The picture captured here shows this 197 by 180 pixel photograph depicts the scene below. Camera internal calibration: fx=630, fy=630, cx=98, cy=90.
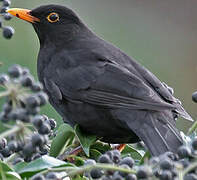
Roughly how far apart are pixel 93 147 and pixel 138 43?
Result: 666 centimetres

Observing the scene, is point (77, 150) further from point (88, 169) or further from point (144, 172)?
point (144, 172)

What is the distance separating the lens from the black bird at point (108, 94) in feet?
14.1

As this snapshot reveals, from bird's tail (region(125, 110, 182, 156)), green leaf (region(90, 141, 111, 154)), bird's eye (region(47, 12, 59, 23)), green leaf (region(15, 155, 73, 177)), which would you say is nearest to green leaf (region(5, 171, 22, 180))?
green leaf (region(15, 155, 73, 177))

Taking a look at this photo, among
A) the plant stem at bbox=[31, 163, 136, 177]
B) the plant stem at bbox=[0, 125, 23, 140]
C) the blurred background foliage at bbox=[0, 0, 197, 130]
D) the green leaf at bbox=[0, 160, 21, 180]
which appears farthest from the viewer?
the blurred background foliage at bbox=[0, 0, 197, 130]

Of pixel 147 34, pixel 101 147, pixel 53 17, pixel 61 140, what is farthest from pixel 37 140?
pixel 147 34

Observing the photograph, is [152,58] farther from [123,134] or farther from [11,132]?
[11,132]

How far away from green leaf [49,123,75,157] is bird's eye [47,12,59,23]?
2115 mm

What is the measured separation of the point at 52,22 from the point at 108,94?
1438 millimetres

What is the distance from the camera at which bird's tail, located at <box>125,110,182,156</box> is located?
389 centimetres

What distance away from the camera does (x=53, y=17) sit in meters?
5.76

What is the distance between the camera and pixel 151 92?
14.7ft

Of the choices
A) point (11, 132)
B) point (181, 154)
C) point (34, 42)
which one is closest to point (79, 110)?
point (181, 154)

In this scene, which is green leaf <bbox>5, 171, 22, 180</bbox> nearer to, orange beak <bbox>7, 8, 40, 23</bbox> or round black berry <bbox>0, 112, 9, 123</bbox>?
round black berry <bbox>0, 112, 9, 123</bbox>

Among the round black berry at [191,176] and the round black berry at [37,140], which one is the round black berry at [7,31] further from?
the round black berry at [191,176]
